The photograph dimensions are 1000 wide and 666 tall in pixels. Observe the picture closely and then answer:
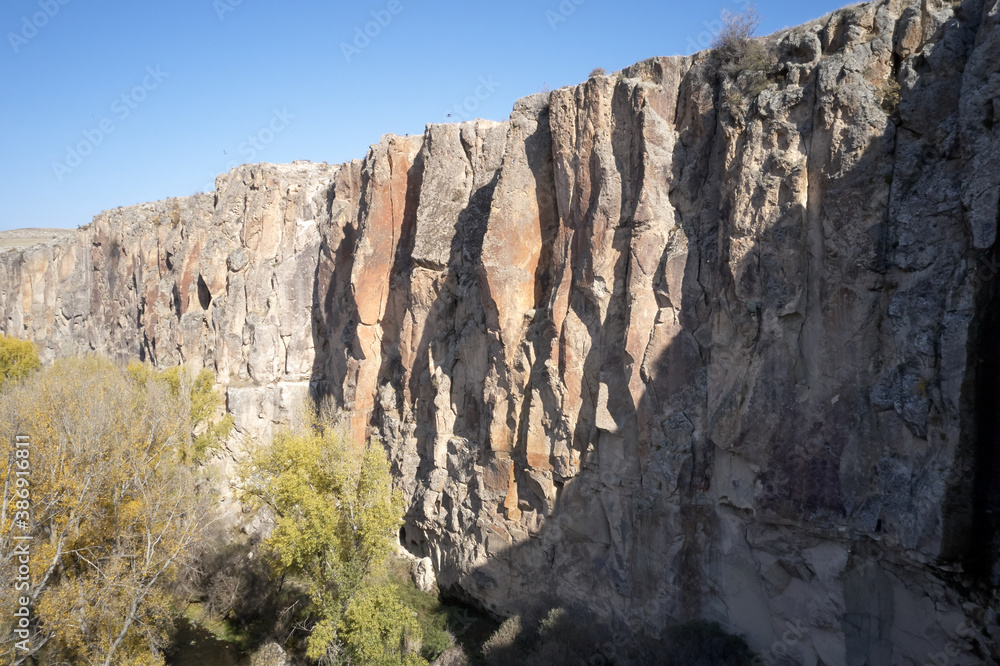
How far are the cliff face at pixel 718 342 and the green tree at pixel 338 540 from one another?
9.50ft

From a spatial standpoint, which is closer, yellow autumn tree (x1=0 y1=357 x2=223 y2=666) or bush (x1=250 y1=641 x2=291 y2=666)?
yellow autumn tree (x1=0 y1=357 x2=223 y2=666)

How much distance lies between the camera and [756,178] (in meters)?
12.0

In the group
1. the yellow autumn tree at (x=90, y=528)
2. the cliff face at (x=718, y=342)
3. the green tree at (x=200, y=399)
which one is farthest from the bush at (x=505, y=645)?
the green tree at (x=200, y=399)

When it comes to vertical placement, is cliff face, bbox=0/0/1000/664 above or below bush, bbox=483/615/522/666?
above

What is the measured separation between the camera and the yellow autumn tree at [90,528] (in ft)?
41.4

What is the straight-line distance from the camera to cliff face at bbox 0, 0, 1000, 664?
971cm

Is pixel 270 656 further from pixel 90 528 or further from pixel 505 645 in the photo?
pixel 505 645

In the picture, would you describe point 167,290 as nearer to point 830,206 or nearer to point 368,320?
point 368,320

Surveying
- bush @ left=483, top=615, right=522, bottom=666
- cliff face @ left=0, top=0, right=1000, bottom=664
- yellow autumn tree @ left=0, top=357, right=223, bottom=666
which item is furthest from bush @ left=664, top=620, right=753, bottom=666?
yellow autumn tree @ left=0, top=357, right=223, bottom=666

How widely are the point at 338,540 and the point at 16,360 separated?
74.8ft

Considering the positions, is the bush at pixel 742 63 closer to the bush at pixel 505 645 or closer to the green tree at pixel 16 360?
the bush at pixel 505 645

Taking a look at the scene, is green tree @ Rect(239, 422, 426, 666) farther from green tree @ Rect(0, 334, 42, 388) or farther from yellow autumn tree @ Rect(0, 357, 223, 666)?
green tree @ Rect(0, 334, 42, 388)

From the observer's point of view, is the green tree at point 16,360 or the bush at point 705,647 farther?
the green tree at point 16,360

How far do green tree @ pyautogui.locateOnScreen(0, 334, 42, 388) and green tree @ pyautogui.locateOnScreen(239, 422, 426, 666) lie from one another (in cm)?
1800
